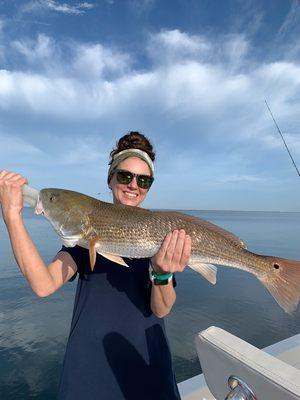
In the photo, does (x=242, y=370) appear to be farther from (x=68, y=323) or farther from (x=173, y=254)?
(x=68, y=323)

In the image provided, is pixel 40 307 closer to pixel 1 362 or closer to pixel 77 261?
pixel 1 362

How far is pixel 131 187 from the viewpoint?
3.47 m

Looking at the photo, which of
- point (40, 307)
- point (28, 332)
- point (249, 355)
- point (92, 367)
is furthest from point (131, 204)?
point (40, 307)

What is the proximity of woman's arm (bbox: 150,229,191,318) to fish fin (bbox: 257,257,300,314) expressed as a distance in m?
1.02

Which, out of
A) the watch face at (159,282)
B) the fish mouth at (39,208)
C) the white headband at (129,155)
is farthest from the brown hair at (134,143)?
the watch face at (159,282)

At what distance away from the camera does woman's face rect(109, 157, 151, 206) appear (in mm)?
3441

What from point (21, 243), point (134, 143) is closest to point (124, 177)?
point (134, 143)

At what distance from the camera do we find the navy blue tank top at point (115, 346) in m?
2.66

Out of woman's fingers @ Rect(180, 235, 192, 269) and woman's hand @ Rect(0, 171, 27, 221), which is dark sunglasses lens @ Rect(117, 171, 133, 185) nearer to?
woman's fingers @ Rect(180, 235, 192, 269)

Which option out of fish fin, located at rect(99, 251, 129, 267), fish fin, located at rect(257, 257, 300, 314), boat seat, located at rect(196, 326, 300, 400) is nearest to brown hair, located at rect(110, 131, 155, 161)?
fish fin, located at rect(99, 251, 129, 267)

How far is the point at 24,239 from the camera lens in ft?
9.37

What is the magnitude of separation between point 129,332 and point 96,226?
115cm

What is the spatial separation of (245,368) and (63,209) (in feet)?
7.95

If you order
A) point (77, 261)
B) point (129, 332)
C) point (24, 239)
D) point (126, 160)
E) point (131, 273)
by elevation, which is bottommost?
point (129, 332)
